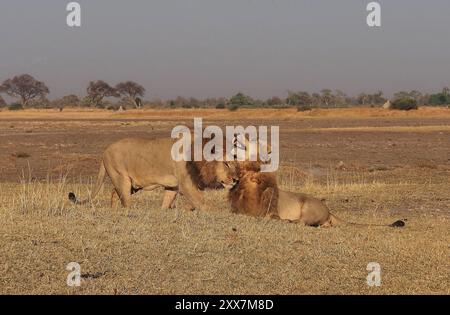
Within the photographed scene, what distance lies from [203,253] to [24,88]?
11688 centimetres

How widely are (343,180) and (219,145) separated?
349 inches

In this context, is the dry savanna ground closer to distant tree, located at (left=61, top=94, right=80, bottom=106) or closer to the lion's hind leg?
the lion's hind leg

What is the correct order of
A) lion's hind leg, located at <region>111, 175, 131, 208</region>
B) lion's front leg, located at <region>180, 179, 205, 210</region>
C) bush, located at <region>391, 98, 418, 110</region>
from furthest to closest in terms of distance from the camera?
bush, located at <region>391, 98, 418, 110</region> < lion's hind leg, located at <region>111, 175, 131, 208</region> < lion's front leg, located at <region>180, 179, 205, 210</region>

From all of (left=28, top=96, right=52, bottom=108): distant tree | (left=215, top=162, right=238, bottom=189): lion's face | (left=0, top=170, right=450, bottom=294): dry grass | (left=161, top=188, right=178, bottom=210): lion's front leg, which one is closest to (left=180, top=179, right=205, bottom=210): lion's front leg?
(left=215, top=162, right=238, bottom=189): lion's face

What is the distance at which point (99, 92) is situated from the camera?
114375 mm

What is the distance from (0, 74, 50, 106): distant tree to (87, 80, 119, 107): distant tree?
→ 1073 cm

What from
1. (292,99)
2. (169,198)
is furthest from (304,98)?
(169,198)

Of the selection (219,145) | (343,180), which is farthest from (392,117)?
(219,145)

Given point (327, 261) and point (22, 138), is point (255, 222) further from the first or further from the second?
point (22, 138)

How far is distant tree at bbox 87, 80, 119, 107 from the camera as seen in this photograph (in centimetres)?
11146

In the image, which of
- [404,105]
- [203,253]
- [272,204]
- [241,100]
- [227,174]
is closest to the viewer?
[203,253]

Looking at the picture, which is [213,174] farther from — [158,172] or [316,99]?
[316,99]

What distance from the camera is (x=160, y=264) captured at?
7.13 meters

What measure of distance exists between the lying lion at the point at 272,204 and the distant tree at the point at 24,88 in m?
113
